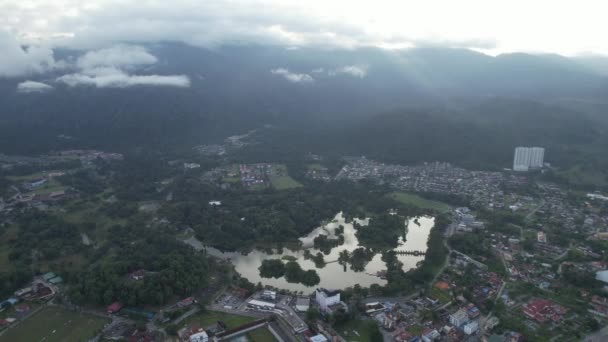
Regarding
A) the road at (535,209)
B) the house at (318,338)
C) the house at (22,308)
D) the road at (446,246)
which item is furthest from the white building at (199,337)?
the road at (535,209)

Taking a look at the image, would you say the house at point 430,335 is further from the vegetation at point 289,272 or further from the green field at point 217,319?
the green field at point 217,319

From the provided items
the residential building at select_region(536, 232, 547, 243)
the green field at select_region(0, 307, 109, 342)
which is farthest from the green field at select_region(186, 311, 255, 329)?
the residential building at select_region(536, 232, 547, 243)

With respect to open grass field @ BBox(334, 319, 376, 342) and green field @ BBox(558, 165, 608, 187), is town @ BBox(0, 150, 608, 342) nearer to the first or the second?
open grass field @ BBox(334, 319, 376, 342)

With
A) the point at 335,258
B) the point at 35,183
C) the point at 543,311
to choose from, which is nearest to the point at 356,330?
the point at 335,258

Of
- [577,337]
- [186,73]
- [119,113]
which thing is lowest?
[577,337]

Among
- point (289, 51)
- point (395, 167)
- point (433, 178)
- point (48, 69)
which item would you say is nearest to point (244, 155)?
point (395, 167)

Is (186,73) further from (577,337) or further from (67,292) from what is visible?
(577,337)
